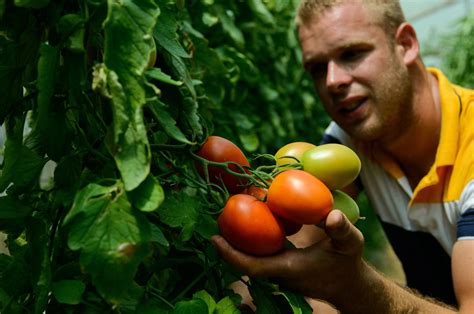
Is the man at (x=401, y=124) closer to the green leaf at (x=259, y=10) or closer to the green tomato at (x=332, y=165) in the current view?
the green leaf at (x=259, y=10)

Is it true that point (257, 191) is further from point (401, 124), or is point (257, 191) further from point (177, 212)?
point (401, 124)

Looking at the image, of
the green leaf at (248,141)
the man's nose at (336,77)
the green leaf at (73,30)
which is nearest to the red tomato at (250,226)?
the green leaf at (73,30)

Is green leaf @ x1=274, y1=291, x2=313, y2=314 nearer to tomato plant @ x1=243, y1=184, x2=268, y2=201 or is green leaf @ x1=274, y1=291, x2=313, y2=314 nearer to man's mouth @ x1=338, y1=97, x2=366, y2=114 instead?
tomato plant @ x1=243, y1=184, x2=268, y2=201

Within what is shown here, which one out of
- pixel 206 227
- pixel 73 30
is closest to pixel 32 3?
pixel 73 30

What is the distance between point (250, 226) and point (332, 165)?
0.18 meters

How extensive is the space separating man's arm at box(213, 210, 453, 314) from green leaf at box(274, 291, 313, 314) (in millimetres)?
28

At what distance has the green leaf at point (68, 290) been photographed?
790 mm

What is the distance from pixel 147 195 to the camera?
0.71 m

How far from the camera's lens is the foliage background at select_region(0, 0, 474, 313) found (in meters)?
0.70

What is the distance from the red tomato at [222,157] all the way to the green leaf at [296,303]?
0.19 metres

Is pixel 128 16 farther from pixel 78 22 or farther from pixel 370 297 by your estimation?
pixel 370 297

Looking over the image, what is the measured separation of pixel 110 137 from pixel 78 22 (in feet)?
0.52

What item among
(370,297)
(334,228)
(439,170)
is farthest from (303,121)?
(334,228)

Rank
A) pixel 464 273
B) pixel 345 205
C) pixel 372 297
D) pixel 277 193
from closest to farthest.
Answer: pixel 277 193 < pixel 345 205 < pixel 372 297 < pixel 464 273
